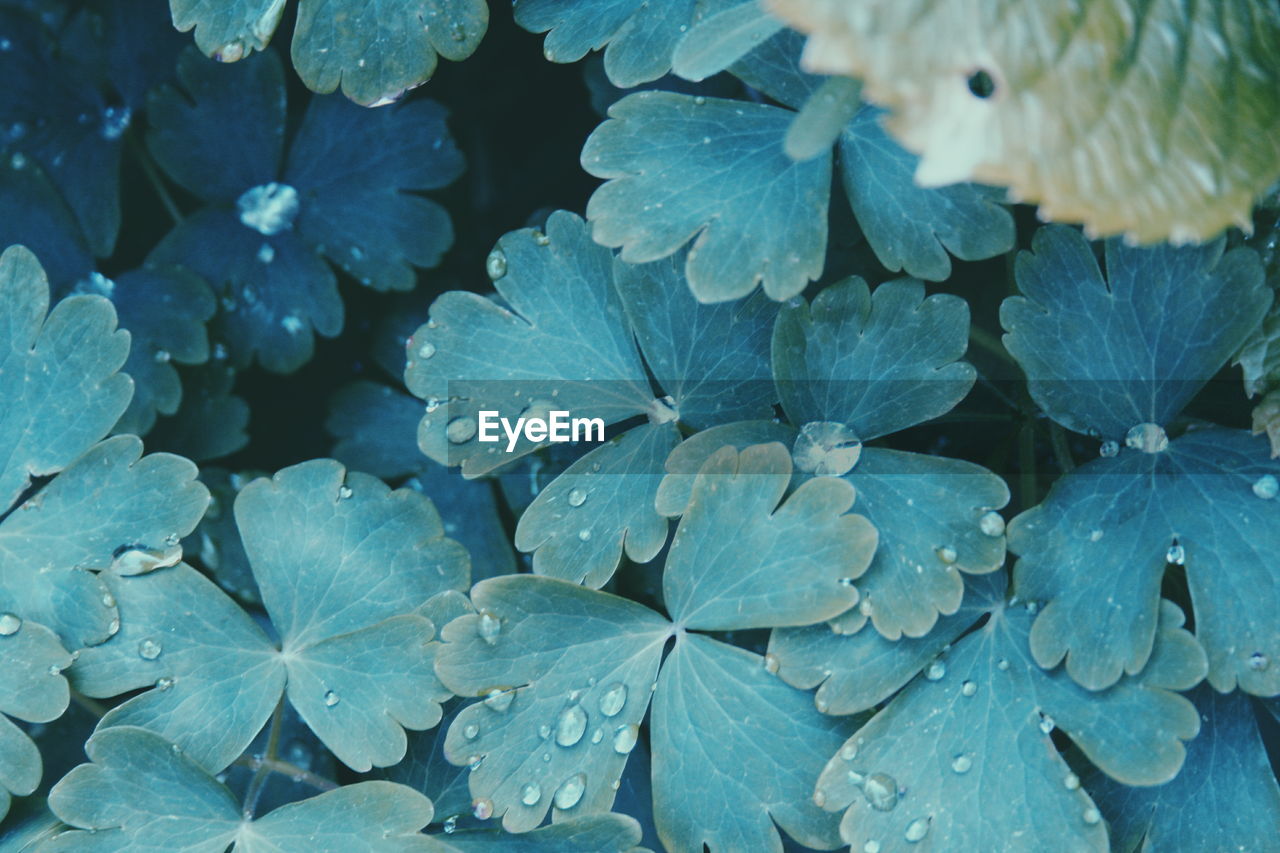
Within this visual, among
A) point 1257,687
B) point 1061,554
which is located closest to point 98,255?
point 1061,554

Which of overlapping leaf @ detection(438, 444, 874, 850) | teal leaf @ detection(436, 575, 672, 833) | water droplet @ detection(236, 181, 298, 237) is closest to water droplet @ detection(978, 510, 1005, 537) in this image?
overlapping leaf @ detection(438, 444, 874, 850)

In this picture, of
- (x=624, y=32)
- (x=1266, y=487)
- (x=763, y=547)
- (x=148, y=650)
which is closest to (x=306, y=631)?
(x=148, y=650)

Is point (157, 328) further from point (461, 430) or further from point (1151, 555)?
point (1151, 555)

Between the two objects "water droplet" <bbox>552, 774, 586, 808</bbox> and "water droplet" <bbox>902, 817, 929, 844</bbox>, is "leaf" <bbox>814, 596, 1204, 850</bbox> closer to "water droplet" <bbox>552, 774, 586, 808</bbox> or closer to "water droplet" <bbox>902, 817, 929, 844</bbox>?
"water droplet" <bbox>902, 817, 929, 844</bbox>

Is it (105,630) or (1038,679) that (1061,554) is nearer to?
(1038,679)

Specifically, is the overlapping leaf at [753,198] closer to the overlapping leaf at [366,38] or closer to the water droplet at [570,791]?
the overlapping leaf at [366,38]
